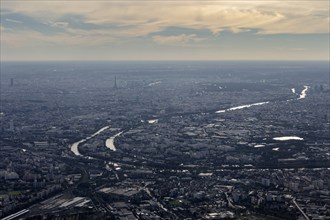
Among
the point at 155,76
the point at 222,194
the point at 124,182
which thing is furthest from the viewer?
the point at 155,76

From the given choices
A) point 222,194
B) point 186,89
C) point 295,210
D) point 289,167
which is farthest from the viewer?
point 186,89

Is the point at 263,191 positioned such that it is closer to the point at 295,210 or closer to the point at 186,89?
the point at 295,210

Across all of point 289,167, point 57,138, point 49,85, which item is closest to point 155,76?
point 49,85

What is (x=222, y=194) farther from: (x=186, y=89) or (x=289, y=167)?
(x=186, y=89)

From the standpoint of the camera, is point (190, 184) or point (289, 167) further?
point (289, 167)

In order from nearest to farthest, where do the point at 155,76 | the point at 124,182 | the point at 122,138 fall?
the point at 124,182 < the point at 122,138 < the point at 155,76

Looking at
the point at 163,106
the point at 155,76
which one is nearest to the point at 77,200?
the point at 163,106
